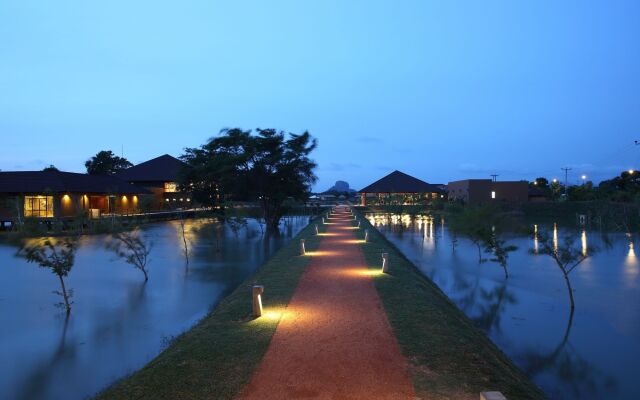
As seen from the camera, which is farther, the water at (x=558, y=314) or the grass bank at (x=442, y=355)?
the water at (x=558, y=314)

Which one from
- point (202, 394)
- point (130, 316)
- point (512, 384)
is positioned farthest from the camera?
point (130, 316)

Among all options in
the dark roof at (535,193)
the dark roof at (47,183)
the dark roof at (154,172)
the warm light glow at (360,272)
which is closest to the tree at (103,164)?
the dark roof at (154,172)

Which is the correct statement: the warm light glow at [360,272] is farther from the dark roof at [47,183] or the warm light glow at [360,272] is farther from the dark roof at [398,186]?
the dark roof at [398,186]

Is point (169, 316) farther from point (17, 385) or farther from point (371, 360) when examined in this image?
point (371, 360)

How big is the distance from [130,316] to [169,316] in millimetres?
917

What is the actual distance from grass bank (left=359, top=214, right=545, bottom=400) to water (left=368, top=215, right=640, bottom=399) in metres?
1.46

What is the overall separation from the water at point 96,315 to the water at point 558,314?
271 inches

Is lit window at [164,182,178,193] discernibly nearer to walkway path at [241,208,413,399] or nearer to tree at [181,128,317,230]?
tree at [181,128,317,230]

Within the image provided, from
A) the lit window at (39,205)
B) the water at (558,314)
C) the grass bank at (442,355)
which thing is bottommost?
the water at (558,314)

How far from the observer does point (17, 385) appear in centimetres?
757

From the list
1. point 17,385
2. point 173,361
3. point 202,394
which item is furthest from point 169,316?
point 202,394

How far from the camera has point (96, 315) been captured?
11.5 m

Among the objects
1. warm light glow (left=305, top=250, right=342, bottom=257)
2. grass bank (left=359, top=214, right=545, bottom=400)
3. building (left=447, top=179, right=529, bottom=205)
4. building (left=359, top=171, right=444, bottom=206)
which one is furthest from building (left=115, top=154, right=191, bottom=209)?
grass bank (left=359, top=214, right=545, bottom=400)

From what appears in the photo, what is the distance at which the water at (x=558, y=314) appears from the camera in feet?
27.1
